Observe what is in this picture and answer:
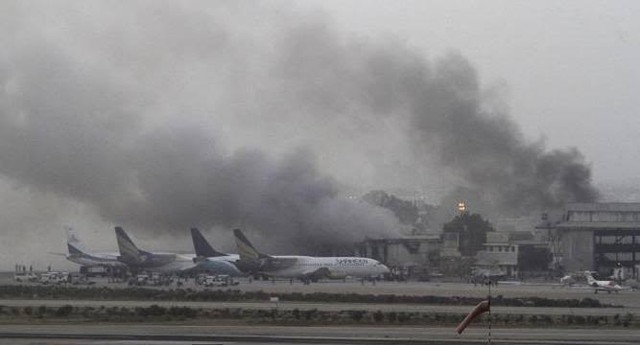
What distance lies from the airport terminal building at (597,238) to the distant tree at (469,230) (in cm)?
1124

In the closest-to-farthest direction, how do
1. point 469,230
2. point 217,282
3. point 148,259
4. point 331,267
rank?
point 217,282 < point 331,267 < point 148,259 < point 469,230

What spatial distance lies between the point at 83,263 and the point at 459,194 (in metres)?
53.8

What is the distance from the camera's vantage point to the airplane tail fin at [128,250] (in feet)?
407

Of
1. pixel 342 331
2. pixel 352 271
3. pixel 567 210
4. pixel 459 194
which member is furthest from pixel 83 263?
pixel 342 331

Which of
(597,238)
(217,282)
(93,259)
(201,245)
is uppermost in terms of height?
(597,238)

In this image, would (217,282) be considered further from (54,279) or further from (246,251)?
(54,279)

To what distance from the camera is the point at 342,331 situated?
44438mm

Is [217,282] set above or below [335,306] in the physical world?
above

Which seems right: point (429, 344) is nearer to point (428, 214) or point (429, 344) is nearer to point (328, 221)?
point (328, 221)

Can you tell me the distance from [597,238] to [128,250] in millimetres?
58584

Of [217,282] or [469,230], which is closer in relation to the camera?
[217,282]

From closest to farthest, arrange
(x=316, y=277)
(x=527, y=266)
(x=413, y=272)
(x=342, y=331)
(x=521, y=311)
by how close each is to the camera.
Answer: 1. (x=342, y=331)
2. (x=521, y=311)
3. (x=316, y=277)
4. (x=413, y=272)
5. (x=527, y=266)

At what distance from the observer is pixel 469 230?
5251 inches

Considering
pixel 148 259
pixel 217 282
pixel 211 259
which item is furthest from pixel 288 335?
pixel 148 259
